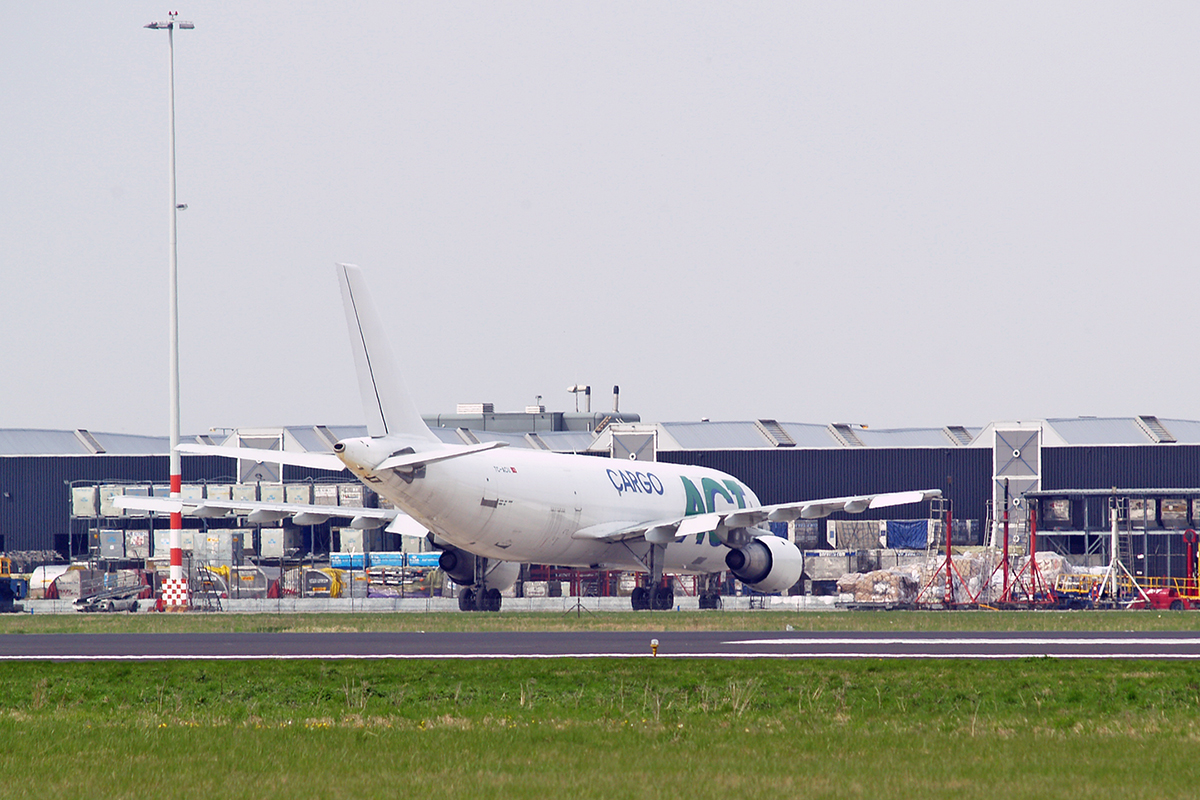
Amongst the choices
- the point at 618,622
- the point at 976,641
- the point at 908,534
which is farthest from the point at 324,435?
the point at 976,641

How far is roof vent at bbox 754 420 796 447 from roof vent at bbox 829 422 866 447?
109 inches

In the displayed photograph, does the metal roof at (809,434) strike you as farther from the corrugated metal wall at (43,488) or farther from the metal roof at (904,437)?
the corrugated metal wall at (43,488)

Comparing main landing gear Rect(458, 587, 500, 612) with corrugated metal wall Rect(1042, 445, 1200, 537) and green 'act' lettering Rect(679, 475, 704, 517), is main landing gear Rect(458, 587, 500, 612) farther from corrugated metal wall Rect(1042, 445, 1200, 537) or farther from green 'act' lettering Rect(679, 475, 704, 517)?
corrugated metal wall Rect(1042, 445, 1200, 537)

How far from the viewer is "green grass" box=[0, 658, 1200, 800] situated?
48.8 feet

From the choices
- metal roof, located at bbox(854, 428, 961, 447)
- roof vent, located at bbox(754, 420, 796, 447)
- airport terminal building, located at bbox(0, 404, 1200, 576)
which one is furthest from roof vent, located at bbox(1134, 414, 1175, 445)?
roof vent, located at bbox(754, 420, 796, 447)

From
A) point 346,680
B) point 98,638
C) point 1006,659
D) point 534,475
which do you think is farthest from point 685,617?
point 346,680

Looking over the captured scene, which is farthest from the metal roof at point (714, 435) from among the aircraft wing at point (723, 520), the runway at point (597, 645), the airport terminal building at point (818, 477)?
the runway at point (597, 645)

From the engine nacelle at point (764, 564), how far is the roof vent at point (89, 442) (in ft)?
184

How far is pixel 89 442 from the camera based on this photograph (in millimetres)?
99188

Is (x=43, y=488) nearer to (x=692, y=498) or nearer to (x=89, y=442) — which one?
(x=89, y=442)

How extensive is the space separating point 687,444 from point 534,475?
133ft

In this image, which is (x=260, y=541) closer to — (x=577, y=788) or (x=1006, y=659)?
(x=1006, y=659)

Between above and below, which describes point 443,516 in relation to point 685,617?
above

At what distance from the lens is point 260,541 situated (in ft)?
261
